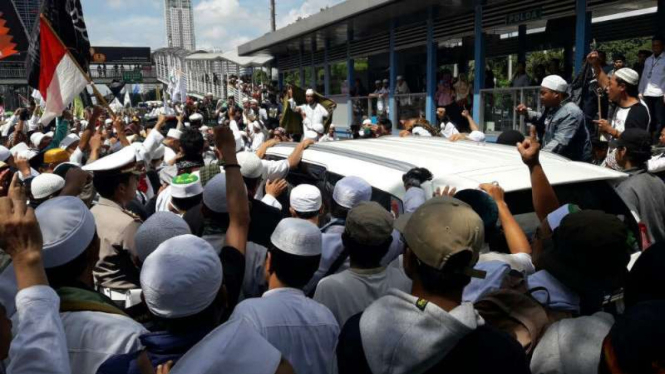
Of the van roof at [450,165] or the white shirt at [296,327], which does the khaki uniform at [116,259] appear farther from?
the van roof at [450,165]

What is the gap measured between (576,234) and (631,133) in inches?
89.1

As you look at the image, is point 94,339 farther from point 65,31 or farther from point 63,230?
point 65,31

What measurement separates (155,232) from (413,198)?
165 centimetres

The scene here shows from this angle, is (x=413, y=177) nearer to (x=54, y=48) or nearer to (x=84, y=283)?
(x=84, y=283)

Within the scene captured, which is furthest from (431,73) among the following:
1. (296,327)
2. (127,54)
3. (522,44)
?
(127,54)

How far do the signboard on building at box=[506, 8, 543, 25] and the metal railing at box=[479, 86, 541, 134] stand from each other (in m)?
1.55

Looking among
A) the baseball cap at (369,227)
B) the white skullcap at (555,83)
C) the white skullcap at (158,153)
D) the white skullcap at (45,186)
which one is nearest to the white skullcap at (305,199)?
the baseball cap at (369,227)

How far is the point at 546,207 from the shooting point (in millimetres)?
3287

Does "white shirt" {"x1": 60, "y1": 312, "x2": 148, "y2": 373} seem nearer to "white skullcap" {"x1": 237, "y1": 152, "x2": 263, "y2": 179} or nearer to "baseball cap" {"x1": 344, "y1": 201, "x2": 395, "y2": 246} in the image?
"baseball cap" {"x1": 344, "y1": 201, "x2": 395, "y2": 246}

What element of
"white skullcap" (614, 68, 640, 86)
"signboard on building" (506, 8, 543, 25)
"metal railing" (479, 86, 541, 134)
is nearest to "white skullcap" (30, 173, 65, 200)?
"white skullcap" (614, 68, 640, 86)

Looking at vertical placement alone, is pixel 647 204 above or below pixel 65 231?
below

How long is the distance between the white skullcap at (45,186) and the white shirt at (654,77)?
8138 millimetres

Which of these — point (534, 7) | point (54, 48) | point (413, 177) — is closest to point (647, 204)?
point (413, 177)

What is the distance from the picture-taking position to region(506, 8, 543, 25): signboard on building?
1135cm
